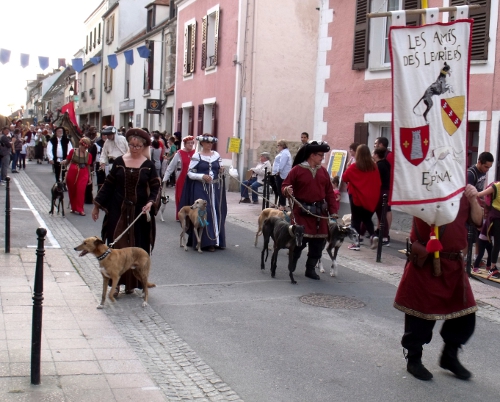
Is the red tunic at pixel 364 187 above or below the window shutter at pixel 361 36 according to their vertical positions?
below

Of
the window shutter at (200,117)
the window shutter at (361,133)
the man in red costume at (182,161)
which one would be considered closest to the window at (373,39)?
the window shutter at (361,133)

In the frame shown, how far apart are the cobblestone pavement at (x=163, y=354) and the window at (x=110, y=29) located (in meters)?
37.1

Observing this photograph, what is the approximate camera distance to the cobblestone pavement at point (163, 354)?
5.09 meters

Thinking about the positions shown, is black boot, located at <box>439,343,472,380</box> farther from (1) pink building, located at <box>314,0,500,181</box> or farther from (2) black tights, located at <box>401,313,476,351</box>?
(1) pink building, located at <box>314,0,500,181</box>

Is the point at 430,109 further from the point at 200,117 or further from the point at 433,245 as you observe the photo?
the point at 200,117

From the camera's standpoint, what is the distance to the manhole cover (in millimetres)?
7870

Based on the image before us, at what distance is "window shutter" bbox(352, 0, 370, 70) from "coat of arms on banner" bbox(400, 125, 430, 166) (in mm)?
10473

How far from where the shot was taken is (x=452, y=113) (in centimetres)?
509

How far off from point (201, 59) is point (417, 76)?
2225 cm

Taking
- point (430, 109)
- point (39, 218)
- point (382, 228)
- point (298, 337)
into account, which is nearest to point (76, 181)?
point (39, 218)

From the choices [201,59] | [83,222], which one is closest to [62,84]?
[201,59]

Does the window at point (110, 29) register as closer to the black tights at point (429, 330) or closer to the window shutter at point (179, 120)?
the window shutter at point (179, 120)

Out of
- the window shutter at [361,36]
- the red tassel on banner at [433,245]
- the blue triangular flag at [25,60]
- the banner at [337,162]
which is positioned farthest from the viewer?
the blue triangular flag at [25,60]

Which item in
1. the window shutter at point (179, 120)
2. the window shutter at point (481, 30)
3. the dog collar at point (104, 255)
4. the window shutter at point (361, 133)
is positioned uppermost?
the window shutter at point (481, 30)
